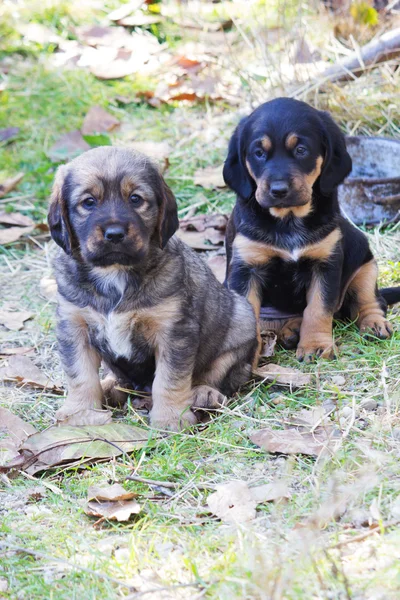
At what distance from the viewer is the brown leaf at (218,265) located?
23.3 feet

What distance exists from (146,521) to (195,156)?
575cm

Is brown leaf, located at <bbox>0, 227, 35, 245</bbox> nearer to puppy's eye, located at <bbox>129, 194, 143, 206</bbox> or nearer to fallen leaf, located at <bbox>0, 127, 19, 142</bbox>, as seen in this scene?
fallen leaf, located at <bbox>0, 127, 19, 142</bbox>

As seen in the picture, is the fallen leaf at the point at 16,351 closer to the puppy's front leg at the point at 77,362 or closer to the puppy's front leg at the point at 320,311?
the puppy's front leg at the point at 77,362

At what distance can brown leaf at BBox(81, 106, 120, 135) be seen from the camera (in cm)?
957

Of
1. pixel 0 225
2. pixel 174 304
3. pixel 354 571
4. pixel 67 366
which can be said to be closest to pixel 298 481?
pixel 354 571

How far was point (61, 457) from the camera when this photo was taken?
4.39 meters

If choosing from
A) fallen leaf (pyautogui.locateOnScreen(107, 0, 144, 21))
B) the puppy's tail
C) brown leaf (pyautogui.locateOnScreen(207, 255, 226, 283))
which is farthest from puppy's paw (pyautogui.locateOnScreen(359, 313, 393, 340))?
fallen leaf (pyautogui.locateOnScreen(107, 0, 144, 21))

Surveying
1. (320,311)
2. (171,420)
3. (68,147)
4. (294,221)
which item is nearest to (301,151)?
(294,221)

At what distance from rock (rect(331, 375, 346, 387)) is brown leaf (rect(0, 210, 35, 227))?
3.88 m

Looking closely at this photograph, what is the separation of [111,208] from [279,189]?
1.32 meters

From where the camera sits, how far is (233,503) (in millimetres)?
3852

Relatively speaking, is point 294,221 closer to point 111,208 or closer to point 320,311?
point 320,311

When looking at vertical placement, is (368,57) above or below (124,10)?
above

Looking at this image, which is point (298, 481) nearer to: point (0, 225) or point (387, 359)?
point (387, 359)
